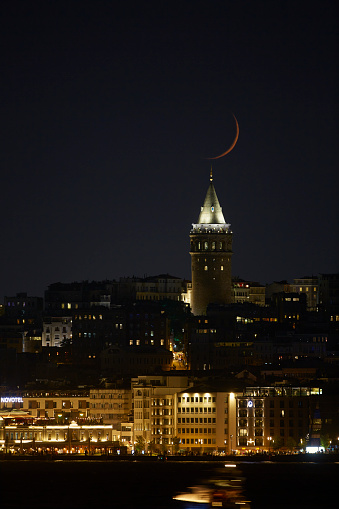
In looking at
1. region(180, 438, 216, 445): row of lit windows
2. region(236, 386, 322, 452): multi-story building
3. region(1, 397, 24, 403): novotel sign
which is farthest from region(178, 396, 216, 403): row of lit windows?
region(1, 397, 24, 403): novotel sign

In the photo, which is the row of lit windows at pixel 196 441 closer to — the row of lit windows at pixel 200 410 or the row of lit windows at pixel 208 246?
the row of lit windows at pixel 200 410

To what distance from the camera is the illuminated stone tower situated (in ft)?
620

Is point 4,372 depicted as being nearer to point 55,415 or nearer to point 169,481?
point 55,415

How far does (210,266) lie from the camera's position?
18912 centimetres

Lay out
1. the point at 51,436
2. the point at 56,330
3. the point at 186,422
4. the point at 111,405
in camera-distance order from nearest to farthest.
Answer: the point at 186,422, the point at 51,436, the point at 111,405, the point at 56,330

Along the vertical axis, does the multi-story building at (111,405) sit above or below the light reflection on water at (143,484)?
above

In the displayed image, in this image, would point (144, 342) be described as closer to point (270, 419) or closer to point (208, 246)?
point (208, 246)

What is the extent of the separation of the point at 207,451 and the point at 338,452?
8994mm

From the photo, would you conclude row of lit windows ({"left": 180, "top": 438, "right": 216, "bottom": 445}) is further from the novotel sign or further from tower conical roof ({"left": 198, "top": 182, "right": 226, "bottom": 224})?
tower conical roof ({"left": 198, "top": 182, "right": 226, "bottom": 224})

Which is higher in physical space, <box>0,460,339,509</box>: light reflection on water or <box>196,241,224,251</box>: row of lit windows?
<box>196,241,224,251</box>: row of lit windows

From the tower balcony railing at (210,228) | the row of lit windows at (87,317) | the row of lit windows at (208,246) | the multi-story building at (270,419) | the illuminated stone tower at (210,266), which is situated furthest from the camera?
the tower balcony railing at (210,228)

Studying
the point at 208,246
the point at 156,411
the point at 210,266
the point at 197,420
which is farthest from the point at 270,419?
the point at 208,246

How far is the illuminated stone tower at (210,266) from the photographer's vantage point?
189 m

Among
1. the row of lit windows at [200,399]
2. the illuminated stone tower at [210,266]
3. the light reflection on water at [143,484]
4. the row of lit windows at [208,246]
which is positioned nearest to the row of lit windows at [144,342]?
the illuminated stone tower at [210,266]
